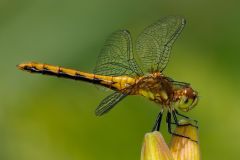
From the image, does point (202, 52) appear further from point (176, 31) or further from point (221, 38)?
point (176, 31)

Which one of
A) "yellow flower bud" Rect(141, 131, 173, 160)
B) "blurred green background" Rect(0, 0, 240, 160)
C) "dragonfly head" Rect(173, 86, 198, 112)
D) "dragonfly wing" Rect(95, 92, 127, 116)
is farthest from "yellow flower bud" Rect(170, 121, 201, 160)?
"blurred green background" Rect(0, 0, 240, 160)

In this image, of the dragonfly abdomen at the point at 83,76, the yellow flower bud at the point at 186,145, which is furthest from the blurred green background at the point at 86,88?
the yellow flower bud at the point at 186,145

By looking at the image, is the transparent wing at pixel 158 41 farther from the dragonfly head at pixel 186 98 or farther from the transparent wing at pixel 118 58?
the dragonfly head at pixel 186 98

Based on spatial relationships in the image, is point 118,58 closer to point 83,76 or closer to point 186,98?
point 83,76

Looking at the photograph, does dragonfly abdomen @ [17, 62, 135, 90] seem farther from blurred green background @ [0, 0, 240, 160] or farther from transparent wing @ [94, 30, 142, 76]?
blurred green background @ [0, 0, 240, 160]

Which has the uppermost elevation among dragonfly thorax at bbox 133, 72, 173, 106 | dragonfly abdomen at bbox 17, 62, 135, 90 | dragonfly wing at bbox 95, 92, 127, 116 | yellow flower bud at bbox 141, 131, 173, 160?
dragonfly abdomen at bbox 17, 62, 135, 90
